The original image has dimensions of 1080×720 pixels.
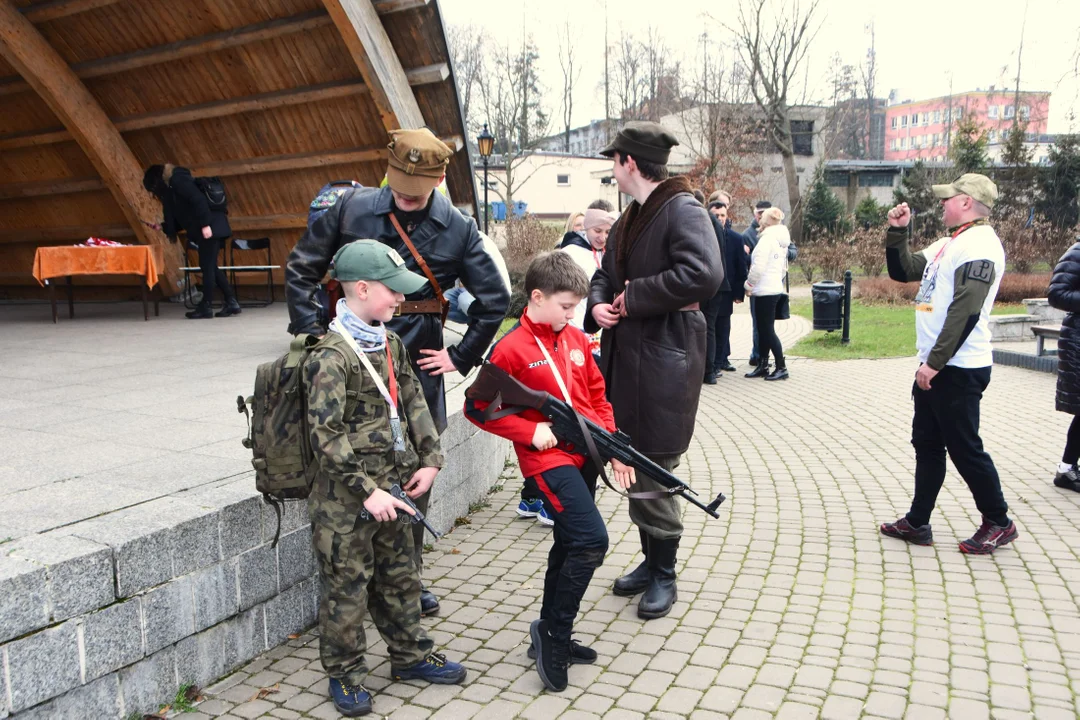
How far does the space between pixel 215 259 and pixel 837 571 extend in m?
9.34

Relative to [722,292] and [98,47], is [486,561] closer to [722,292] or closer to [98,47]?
[722,292]

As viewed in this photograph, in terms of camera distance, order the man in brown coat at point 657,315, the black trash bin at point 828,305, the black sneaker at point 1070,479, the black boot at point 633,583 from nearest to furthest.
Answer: the man in brown coat at point 657,315 < the black boot at point 633,583 < the black sneaker at point 1070,479 < the black trash bin at point 828,305

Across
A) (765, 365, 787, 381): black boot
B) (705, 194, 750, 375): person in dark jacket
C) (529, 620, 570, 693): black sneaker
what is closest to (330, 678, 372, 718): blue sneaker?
(529, 620, 570, 693): black sneaker

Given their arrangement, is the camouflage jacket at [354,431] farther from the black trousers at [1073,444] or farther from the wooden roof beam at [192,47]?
A: the wooden roof beam at [192,47]

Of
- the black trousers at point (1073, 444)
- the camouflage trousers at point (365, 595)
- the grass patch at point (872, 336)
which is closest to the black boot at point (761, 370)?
the grass patch at point (872, 336)

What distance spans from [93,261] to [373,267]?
944 cm

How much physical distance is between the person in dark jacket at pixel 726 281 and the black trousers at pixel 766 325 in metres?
0.34

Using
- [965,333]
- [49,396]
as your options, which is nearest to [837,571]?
[965,333]

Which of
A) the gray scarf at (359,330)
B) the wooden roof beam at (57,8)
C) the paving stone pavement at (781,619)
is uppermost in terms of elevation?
the wooden roof beam at (57,8)

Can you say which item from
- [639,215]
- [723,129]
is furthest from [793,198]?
[639,215]

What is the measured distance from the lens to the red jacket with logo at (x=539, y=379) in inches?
146

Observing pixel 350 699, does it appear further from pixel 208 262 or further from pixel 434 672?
pixel 208 262

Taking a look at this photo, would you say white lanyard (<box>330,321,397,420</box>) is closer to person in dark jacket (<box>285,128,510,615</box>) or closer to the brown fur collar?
person in dark jacket (<box>285,128,510,615</box>)

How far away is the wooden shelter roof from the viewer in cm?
973
